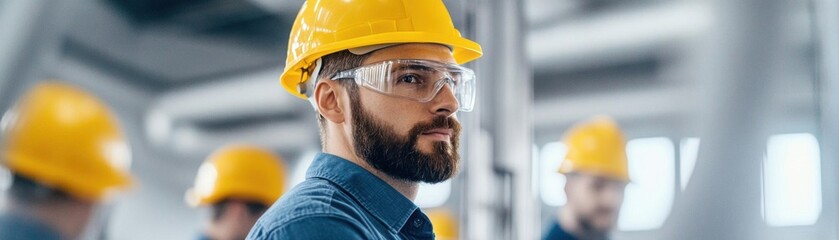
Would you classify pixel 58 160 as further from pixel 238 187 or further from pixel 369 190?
pixel 238 187

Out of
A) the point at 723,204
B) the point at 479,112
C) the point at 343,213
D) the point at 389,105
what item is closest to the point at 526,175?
the point at 479,112

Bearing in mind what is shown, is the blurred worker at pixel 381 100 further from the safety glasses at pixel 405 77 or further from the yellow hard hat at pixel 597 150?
the yellow hard hat at pixel 597 150

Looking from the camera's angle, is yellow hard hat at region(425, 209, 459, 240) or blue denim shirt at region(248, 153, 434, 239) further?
yellow hard hat at region(425, 209, 459, 240)

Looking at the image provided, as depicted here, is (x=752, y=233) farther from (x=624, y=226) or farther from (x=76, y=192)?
(x=76, y=192)

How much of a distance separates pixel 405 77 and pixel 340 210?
0.42 meters

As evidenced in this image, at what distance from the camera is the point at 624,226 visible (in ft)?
11.5

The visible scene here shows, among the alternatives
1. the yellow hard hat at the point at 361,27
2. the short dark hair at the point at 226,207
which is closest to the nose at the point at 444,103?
the yellow hard hat at the point at 361,27

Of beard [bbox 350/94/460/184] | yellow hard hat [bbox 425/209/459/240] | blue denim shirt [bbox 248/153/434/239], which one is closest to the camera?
blue denim shirt [bbox 248/153/434/239]

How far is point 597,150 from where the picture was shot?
3.62 metres

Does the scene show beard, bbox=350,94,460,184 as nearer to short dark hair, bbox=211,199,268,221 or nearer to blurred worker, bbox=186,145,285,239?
blurred worker, bbox=186,145,285,239

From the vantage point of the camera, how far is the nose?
1798 millimetres

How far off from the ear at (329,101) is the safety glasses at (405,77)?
0.03 m

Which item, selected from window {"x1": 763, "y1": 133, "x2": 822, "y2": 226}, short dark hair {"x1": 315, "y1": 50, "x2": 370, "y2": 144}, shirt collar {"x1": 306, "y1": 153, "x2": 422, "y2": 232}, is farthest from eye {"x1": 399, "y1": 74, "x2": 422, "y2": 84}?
window {"x1": 763, "y1": 133, "x2": 822, "y2": 226}

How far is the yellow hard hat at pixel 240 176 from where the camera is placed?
2.99 m
